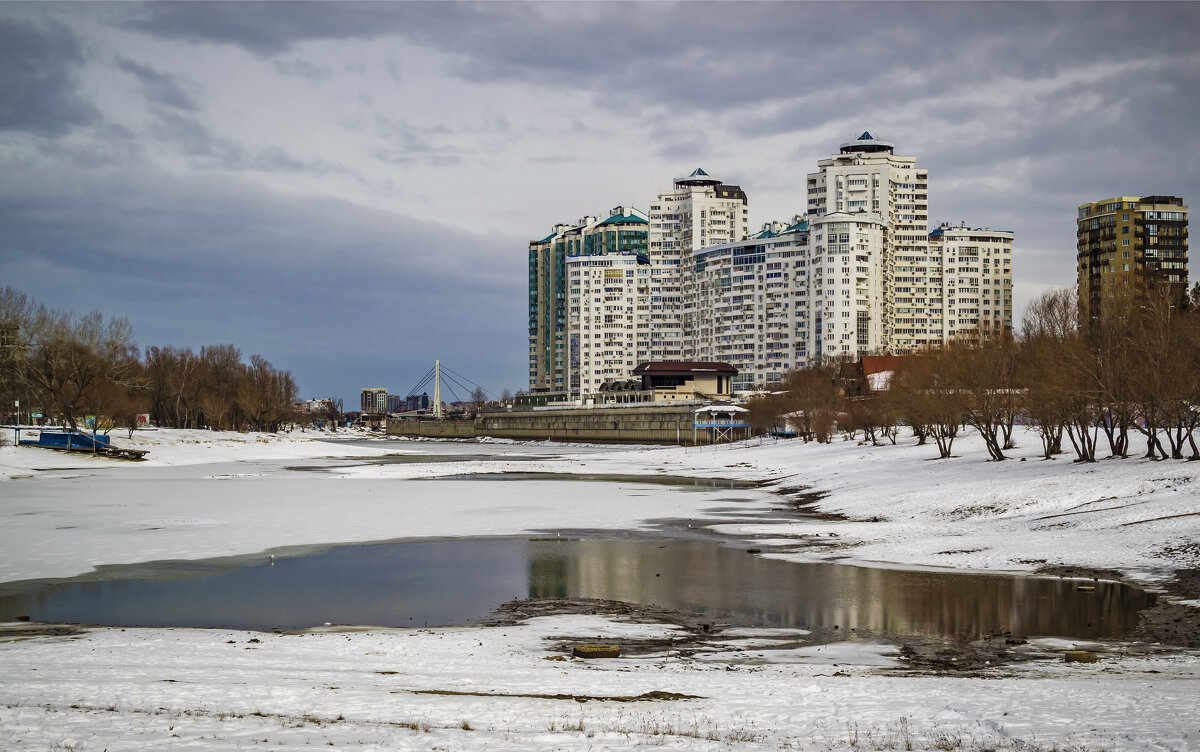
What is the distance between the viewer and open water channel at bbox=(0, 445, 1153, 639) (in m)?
20.0

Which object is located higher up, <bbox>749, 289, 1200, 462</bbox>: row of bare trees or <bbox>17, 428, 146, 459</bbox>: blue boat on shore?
<bbox>749, 289, 1200, 462</bbox>: row of bare trees

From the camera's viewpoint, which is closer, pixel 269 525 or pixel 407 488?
pixel 269 525

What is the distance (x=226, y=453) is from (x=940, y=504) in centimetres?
8700

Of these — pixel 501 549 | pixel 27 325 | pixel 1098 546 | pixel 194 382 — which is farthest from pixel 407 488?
pixel 194 382

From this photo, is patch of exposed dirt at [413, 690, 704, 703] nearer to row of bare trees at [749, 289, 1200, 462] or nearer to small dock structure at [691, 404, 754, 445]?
row of bare trees at [749, 289, 1200, 462]

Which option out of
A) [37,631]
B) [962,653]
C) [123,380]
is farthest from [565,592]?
[123,380]

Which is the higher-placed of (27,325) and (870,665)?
(27,325)

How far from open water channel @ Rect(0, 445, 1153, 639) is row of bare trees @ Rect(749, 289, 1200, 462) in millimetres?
20536

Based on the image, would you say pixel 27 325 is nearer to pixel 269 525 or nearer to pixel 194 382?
pixel 194 382

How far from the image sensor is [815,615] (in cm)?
2058

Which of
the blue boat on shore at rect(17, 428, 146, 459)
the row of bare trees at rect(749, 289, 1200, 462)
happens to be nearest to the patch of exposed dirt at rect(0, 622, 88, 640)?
the row of bare trees at rect(749, 289, 1200, 462)

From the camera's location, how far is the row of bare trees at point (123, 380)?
3930 inches

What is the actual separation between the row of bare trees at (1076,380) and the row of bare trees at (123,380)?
80.4m

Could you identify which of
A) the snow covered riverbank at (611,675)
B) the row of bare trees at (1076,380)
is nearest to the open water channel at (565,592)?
the snow covered riverbank at (611,675)
